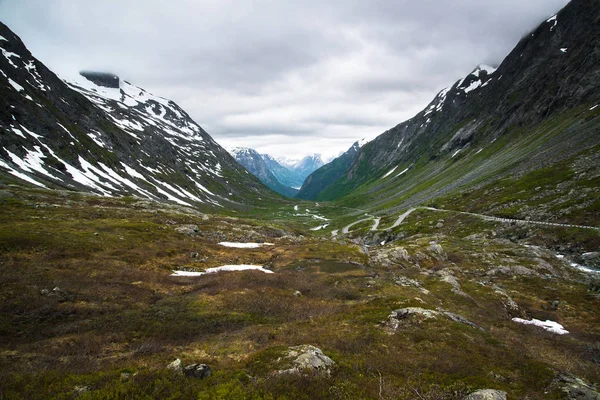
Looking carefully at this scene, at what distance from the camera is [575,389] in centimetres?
1487

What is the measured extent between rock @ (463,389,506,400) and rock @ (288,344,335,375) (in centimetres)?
701

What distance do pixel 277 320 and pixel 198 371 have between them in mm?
12822

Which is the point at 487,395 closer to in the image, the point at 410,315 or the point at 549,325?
the point at 410,315

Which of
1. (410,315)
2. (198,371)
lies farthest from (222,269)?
(198,371)

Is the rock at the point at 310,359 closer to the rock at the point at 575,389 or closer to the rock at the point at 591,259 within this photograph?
the rock at the point at 575,389

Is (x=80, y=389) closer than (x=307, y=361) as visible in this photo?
Yes

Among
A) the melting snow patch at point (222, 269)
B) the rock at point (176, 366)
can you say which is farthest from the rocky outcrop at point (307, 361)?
the melting snow patch at point (222, 269)

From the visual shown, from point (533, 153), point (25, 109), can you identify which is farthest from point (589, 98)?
point (25, 109)

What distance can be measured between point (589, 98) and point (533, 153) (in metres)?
51.4

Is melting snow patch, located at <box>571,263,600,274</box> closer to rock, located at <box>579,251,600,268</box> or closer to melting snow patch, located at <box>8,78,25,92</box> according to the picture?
rock, located at <box>579,251,600,268</box>

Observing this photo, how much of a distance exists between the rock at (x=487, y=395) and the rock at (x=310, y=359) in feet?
23.0

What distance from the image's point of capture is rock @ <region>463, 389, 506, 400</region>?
13586 mm

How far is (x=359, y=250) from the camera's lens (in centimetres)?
6391

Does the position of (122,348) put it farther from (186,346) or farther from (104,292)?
(104,292)
